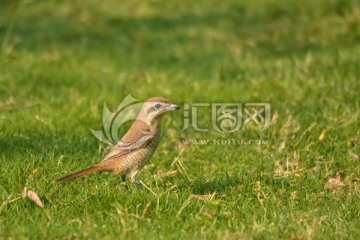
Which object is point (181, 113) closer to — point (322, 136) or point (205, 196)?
point (322, 136)

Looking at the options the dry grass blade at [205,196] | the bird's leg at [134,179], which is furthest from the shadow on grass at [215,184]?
the bird's leg at [134,179]

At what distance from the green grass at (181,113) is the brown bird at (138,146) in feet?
0.63

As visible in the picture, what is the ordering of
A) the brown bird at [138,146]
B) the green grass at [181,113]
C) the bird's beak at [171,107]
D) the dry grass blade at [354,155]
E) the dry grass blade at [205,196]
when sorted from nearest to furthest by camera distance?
the green grass at [181,113]
the dry grass blade at [205,196]
the brown bird at [138,146]
the bird's beak at [171,107]
the dry grass blade at [354,155]

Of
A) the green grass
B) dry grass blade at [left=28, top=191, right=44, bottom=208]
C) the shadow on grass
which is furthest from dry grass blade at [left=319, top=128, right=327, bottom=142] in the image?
dry grass blade at [left=28, top=191, right=44, bottom=208]

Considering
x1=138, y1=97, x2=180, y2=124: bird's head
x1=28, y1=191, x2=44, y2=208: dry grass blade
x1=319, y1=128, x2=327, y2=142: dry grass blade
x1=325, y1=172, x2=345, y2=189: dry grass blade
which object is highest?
x1=138, y1=97, x2=180, y2=124: bird's head

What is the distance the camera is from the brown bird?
21.0ft

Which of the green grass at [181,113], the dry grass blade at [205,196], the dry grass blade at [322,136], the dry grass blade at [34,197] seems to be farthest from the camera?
the dry grass blade at [322,136]

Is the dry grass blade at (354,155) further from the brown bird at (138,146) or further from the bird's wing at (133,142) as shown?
the bird's wing at (133,142)

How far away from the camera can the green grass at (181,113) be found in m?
5.78

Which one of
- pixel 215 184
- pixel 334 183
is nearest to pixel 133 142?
pixel 215 184

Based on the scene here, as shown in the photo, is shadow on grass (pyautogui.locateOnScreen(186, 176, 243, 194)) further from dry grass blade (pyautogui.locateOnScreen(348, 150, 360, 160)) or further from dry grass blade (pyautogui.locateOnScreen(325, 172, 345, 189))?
dry grass blade (pyautogui.locateOnScreen(348, 150, 360, 160))

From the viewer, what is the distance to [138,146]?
6.44 meters

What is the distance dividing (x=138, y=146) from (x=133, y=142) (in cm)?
7

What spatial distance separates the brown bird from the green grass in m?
0.19
